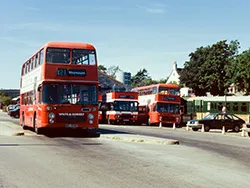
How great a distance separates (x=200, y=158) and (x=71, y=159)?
3931 mm

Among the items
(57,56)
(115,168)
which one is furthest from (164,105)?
(115,168)

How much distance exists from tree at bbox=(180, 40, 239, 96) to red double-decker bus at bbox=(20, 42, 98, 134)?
5713 centimetres

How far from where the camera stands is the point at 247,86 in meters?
61.7

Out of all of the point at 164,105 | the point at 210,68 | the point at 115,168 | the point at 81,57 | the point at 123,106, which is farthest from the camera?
the point at 210,68

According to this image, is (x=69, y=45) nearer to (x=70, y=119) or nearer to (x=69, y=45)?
(x=69, y=45)

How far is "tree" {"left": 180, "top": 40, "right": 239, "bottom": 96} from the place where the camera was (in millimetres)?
78125

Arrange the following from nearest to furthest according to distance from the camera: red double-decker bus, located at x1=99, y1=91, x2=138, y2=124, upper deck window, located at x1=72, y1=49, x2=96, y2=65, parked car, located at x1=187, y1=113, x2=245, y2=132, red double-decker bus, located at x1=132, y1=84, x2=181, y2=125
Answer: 1. upper deck window, located at x1=72, y1=49, x2=96, y2=65
2. parked car, located at x1=187, y1=113, x2=245, y2=132
3. red double-decker bus, located at x1=99, y1=91, x2=138, y2=124
4. red double-decker bus, located at x1=132, y1=84, x2=181, y2=125

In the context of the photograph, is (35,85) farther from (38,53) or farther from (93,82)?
(93,82)

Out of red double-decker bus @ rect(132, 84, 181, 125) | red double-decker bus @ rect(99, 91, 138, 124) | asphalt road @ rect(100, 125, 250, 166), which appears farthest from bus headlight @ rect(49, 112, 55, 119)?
red double-decker bus @ rect(132, 84, 181, 125)

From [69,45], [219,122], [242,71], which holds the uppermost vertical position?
[242,71]

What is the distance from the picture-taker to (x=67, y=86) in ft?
68.6

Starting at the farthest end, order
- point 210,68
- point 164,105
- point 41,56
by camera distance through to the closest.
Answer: point 210,68
point 164,105
point 41,56

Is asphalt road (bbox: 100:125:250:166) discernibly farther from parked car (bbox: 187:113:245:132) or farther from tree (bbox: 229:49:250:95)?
tree (bbox: 229:49:250:95)

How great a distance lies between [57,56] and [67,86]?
1395mm
